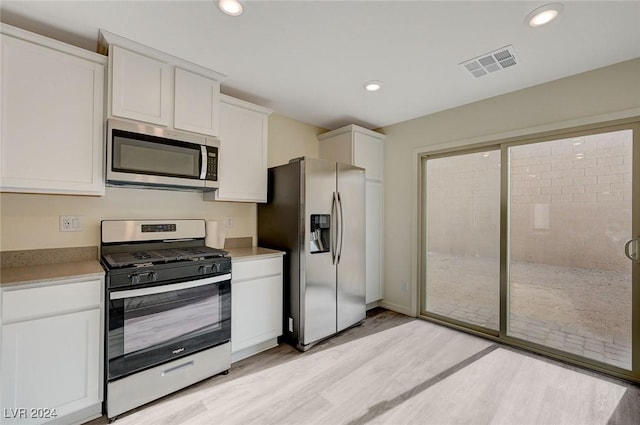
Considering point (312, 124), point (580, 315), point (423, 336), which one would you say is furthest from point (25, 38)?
point (580, 315)

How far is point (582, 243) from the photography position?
8.21ft

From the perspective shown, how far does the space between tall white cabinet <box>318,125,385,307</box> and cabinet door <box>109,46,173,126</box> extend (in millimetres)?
2093

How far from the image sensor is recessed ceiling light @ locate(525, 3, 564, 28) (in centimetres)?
165

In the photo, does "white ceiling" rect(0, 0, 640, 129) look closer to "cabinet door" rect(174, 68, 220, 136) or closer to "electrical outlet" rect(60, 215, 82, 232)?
"cabinet door" rect(174, 68, 220, 136)

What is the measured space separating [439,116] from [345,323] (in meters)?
2.69

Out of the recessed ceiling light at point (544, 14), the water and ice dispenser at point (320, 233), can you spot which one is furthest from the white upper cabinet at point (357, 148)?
the recessed ceiling light at point (544, 14)

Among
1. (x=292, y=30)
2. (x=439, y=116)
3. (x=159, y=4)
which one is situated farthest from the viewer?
(x=439, y=116)

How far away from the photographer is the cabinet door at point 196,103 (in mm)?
2254

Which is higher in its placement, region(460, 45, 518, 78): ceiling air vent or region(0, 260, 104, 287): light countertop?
region(460, 45, 518, 78): ceiling air vent

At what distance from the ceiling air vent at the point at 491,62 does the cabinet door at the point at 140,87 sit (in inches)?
94.8

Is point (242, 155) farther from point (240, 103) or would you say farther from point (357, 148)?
point (357, 148)

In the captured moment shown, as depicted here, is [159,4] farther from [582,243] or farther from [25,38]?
[582,243]
